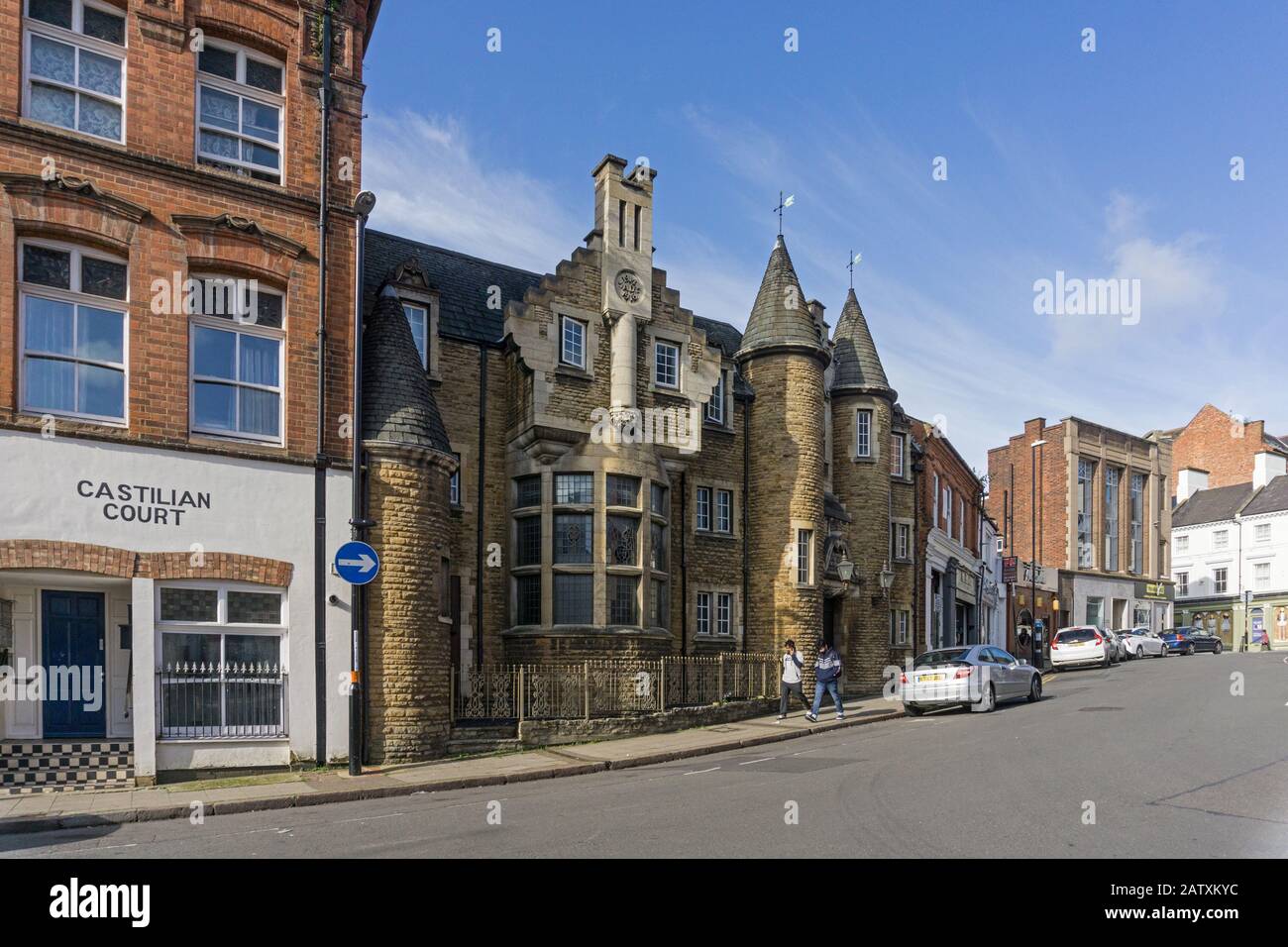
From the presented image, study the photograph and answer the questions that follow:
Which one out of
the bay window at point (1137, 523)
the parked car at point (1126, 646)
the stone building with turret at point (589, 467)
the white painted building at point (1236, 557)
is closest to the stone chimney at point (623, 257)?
the stone building with turret at point (589, 467)

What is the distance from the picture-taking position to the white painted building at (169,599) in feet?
44.7

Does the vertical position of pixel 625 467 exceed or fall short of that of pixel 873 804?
it exceeds it

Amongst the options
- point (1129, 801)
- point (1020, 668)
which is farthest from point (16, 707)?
point (1020, 668)

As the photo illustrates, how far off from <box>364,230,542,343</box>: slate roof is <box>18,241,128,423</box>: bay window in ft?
19.2

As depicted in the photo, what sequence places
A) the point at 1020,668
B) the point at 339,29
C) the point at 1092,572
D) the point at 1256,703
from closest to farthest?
the point at 339,29, the point at 1256,703, the point at 1020,668, the point at 1092,572

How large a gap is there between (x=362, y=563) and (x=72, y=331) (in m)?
5.05

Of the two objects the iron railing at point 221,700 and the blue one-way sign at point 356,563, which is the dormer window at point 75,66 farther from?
the iron railing at point 221,700

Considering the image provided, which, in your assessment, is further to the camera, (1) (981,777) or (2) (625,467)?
(2) (625,467)

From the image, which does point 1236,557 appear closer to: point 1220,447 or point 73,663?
→ point 1220,447

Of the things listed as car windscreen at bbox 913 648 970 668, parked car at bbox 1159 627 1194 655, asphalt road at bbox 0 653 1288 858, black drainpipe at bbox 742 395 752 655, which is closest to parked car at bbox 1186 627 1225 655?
parked car at bbox 1159 627 1194 655

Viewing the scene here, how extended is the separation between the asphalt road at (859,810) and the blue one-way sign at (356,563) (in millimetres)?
3188

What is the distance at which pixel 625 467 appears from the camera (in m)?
21.4
